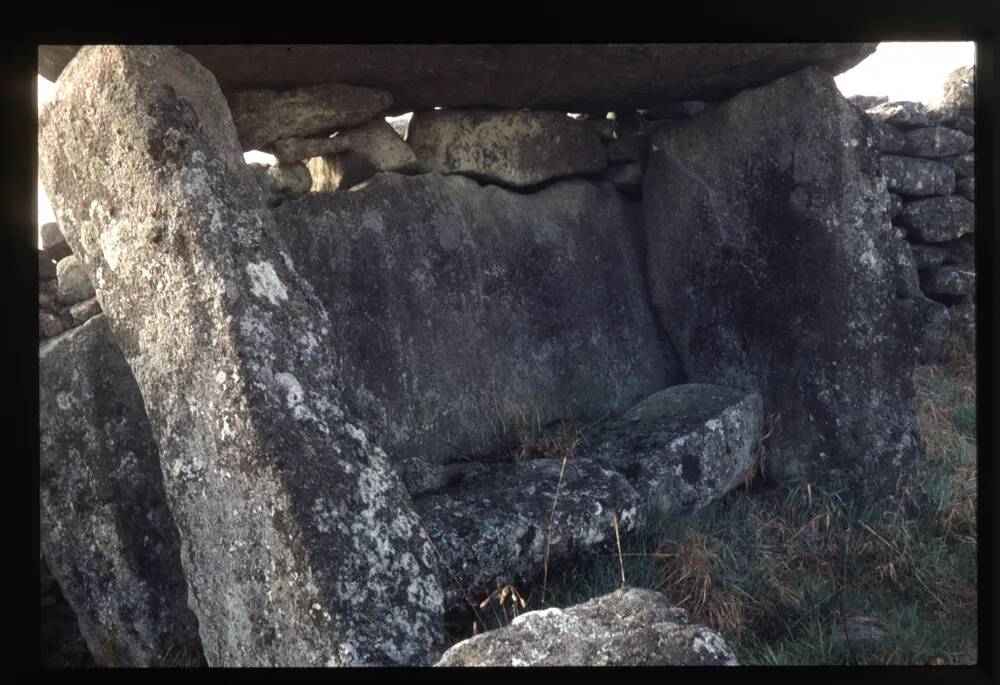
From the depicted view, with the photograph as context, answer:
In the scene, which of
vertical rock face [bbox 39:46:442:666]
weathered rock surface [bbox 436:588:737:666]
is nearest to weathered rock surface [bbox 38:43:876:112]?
vertical rock face [bbox 39:46:442:666]

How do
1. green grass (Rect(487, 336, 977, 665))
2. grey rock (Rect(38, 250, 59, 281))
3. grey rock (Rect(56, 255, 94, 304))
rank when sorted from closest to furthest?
green grass (Rect(487, 336, 977, 665)), grey rock (Rect(56, 255, 94, 304)), grey rock (Rect(38, 250, 59, 281))

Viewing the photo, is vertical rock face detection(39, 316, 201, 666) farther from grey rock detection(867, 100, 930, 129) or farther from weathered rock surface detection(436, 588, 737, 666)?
grey rock detection(867, 100, 930, 129)

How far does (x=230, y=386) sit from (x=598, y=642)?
1.38 meters

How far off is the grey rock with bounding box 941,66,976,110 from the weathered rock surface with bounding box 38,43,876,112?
236cm

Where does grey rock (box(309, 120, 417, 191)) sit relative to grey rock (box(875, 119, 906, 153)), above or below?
above

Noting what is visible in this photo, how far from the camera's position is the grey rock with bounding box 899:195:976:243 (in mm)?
7116

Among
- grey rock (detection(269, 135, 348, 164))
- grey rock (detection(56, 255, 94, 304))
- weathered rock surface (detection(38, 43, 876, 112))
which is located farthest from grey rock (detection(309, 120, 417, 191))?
grey rock (detection(56, 255, 94, 304))

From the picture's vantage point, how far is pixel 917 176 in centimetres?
713

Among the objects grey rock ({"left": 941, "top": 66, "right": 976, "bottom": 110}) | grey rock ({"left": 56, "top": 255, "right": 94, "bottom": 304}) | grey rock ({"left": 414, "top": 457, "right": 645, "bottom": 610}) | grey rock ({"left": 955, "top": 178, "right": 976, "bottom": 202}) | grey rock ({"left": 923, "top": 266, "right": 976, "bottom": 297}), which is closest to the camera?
grey rock ({"left": 414, "top": 457, "right": 645, "bottom": 610})

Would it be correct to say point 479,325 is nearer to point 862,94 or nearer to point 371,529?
point 371,529

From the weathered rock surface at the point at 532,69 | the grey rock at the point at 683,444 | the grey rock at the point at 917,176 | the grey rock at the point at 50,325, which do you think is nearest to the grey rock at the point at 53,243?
the grey rock at the point at 50,325

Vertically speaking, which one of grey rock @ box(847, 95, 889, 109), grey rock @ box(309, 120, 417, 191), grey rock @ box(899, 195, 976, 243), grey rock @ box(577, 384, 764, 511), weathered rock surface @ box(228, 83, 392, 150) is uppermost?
weathered rock surface @ box(228, 83, 392, 150)

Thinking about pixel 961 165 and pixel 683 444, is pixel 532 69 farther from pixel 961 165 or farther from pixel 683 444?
pixel 961 165

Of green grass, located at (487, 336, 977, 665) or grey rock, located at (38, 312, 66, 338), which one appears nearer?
green grass, located at (487, 336, 977, 665)
